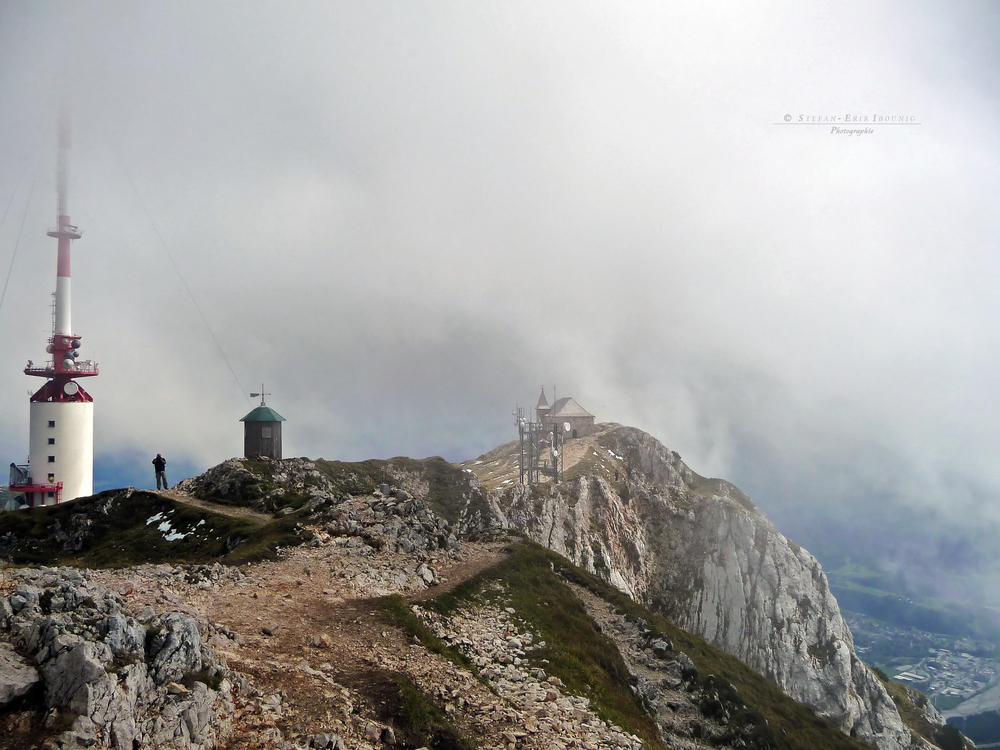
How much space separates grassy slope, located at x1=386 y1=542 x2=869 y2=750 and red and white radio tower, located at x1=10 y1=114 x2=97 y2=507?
185 ft

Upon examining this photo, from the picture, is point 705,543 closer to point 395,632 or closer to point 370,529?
point 370,529

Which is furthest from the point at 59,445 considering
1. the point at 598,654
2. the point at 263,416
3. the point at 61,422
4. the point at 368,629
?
the point at 598,654

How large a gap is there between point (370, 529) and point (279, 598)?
34.1ft

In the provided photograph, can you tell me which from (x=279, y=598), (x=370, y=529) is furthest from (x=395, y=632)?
(x=370, y=529)

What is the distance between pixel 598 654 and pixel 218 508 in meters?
35.6

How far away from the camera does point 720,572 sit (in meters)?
94.9

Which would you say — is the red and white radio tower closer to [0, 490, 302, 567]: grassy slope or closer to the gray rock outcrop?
[0, 490, 302, 567]: grassy slope

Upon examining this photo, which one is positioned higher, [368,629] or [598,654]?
[368,629]

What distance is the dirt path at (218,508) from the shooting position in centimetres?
4919

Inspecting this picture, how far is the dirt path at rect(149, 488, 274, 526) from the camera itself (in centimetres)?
4919

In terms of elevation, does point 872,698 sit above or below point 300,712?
below

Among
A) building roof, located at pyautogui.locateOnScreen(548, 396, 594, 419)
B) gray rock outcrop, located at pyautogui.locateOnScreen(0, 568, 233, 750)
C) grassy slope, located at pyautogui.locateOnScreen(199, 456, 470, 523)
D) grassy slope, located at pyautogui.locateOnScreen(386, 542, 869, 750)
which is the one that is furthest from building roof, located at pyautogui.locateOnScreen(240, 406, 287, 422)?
building roof, located at pyautogui.locateOnScreen(548, 396, 594, 419)

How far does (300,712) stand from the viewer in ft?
58.1

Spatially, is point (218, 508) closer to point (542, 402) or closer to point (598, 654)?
point (598, 654)
